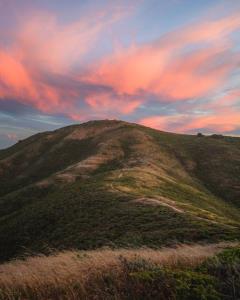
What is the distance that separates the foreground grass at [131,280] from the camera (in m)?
6.49

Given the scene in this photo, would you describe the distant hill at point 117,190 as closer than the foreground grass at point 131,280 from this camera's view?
No

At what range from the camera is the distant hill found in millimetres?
28562

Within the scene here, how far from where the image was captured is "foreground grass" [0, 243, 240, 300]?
6.49 metres

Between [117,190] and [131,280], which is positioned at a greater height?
[131,280]

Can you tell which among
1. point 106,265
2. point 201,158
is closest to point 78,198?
point 106,265

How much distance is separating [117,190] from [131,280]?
131 ft

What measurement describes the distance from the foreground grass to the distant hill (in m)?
4.27

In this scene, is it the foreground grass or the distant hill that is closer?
the foreground grass

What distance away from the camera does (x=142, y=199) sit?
127 ft

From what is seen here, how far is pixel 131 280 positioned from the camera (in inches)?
280

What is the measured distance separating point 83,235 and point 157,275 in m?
24.4

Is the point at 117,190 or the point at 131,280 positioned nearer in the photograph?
the point at 131,280

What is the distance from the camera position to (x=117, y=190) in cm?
4706

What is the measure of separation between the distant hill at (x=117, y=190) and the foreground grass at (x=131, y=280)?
168 inches
